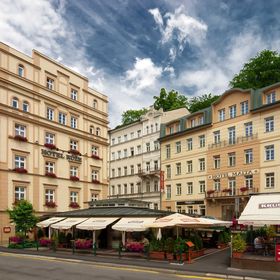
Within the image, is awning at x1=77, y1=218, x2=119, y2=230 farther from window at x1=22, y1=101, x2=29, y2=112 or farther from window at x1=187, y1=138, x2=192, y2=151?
window at x1=187, y1=138, x2=192, y2=151

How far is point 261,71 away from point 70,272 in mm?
49217

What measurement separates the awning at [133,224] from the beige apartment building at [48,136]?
1611cm

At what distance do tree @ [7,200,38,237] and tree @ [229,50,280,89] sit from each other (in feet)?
→ 129

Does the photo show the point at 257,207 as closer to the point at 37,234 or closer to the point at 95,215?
the point at 95,215

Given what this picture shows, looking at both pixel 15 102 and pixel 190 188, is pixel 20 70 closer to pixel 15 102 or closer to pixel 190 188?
pixel 15 102

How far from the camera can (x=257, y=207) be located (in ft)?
75.3

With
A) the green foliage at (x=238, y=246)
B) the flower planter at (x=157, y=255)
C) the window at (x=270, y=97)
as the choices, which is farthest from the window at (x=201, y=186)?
the green foliage at (x=238, y=246)

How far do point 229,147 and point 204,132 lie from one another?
16.8 ft

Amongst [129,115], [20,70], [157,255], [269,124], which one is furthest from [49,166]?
[129,115]

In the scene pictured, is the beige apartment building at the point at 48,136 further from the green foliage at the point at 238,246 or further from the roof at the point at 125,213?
the green foliage at the point at 238,246

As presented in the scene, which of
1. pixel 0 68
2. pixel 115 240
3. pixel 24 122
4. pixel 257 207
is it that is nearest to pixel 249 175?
pixel 115 240

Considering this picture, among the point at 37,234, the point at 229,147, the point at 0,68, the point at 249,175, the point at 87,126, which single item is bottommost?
the point at 37,234

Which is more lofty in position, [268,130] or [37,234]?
[268,130]

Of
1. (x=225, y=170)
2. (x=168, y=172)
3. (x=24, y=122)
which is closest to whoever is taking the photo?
(x=24, y=122)
